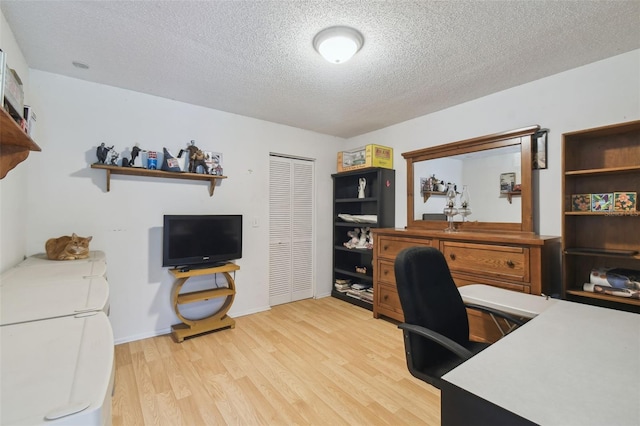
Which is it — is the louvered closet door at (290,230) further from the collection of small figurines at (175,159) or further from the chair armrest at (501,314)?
the chair armrest at (501,314)

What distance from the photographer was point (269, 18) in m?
1.74

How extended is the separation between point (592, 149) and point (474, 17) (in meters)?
1.48

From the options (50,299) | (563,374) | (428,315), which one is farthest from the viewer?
(428,315)

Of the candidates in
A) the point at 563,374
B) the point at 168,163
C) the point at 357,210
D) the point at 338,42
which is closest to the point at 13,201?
the point at 168,163

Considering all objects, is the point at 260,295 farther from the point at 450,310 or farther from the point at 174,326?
the point at 450,310

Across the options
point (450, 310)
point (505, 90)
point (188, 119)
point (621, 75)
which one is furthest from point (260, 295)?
point (621, 75)

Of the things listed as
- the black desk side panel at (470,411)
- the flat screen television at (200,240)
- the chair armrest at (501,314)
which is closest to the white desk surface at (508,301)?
the chair armrest at (501,314)

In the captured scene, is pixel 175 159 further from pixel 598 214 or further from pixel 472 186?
pixel 598 214

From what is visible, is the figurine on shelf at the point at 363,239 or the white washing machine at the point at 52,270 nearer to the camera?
the white washing machine at the point at 52,270

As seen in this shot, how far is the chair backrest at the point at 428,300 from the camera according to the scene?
55.3 inches

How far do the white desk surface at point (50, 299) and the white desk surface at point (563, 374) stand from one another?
4.56 feet

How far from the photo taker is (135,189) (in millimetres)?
2830

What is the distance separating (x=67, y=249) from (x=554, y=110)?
4076 mm

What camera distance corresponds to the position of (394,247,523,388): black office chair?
4.55 ft
